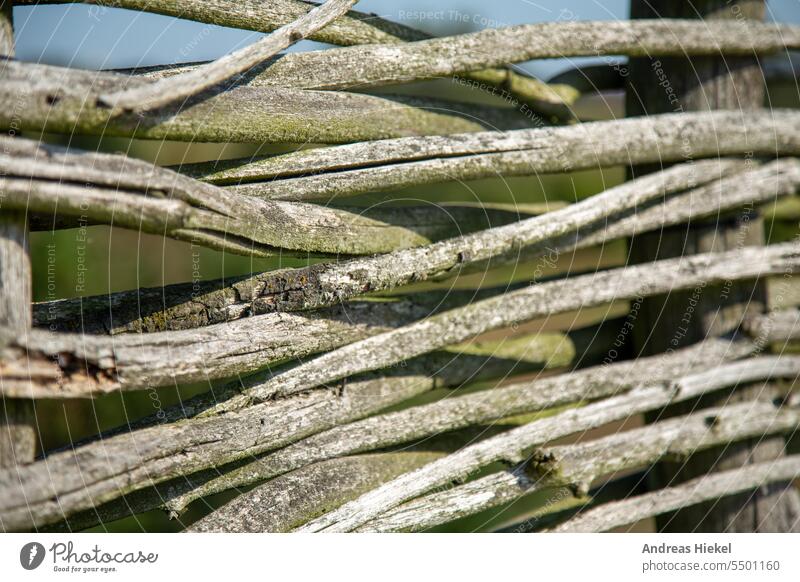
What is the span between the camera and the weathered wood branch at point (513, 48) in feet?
5.01

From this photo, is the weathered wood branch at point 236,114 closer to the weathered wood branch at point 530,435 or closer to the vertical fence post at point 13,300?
the vertical fence post at point 13,300

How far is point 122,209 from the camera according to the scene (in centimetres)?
118

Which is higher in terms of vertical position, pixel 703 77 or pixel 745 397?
pixel 703 77

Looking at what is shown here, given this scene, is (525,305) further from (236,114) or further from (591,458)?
(236,114)

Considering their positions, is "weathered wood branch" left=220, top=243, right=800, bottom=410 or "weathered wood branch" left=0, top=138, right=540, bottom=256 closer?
"weathered wood branch" left=0, top=138, right=540, bottom=256

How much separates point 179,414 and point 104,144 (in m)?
2.34

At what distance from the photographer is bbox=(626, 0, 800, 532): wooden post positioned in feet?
6.51

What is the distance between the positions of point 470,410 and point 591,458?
13.9 inches

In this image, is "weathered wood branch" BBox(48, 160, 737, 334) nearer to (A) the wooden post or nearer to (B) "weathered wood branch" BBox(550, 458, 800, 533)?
(A) the wooden post

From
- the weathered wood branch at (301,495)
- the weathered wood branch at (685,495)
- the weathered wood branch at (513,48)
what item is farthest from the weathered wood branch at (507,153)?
the weathered wood branch at (685,495)

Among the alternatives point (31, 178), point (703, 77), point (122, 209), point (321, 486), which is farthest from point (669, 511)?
point (31, 178)

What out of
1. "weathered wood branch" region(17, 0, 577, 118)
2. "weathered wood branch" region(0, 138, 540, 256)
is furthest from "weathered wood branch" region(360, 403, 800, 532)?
"weathered wood branch" region(17, 0, 577, 118)

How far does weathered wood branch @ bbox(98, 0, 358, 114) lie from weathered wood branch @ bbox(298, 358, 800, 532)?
960 millimetres

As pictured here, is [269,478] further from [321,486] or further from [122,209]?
[122,209]
